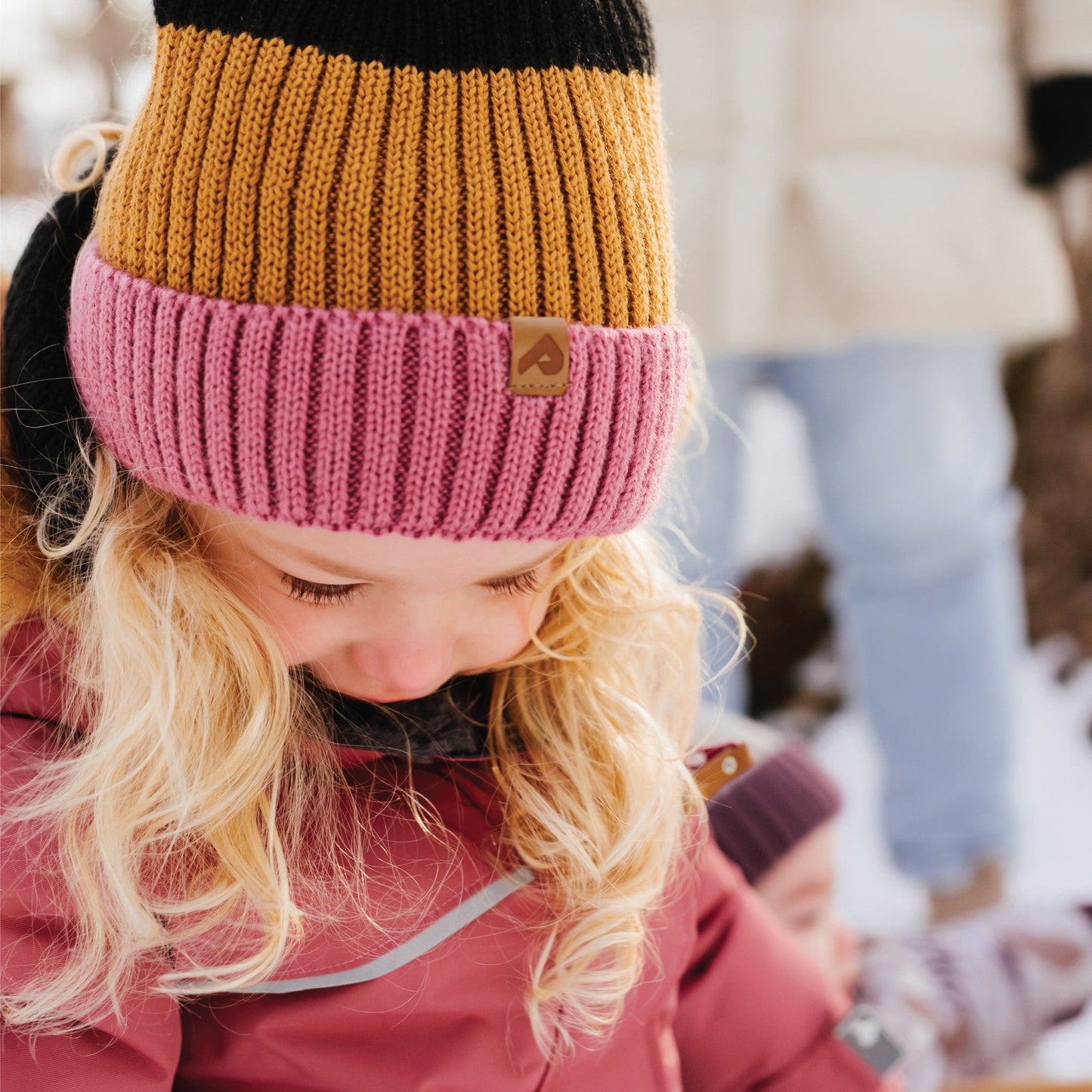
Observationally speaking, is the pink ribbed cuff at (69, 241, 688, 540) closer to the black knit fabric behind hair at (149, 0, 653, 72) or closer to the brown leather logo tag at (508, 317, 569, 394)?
the brown leather logo tag at (508, 317, 569, 394)

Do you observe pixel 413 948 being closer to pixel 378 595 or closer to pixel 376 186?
pixel 378 595

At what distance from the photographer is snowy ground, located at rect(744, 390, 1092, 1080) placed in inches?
68.6

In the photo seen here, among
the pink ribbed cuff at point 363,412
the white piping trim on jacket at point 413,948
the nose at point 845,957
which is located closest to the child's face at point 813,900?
the nose at point 845,957

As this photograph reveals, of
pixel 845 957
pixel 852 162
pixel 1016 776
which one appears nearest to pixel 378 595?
pixel 845 957

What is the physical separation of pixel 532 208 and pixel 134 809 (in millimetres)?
426

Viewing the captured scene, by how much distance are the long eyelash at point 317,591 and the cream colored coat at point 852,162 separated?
0.79m

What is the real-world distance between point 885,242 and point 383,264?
3.07ft

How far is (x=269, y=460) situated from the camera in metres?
0.65

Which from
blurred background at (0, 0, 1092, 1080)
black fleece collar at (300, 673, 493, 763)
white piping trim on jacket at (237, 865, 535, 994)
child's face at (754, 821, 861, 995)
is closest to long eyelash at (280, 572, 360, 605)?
black fleece collar at (300, 673, 493, 763)

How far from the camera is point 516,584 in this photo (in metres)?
0.80

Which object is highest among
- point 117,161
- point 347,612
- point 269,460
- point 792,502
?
point 117,161

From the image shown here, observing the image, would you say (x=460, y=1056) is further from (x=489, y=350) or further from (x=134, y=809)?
(x=489, y=350)

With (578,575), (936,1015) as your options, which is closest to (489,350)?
(578,575)

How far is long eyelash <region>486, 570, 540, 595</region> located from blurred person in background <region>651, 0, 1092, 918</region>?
21.9 inches
